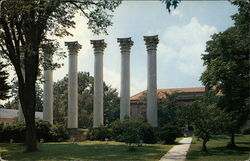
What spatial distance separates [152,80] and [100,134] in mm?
9669

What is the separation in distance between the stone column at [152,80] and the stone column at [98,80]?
6.71 meters

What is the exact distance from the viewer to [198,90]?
103 m

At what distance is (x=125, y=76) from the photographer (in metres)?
47.4

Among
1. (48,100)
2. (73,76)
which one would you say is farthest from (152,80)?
(48,100)

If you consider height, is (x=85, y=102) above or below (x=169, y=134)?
above

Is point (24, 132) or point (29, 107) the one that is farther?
point (24, 132)

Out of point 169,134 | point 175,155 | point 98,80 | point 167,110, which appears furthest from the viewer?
point 167,110

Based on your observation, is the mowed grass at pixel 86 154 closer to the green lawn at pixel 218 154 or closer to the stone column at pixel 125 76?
the green lawn at pixel 218 154

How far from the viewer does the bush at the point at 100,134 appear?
4244 centimetres

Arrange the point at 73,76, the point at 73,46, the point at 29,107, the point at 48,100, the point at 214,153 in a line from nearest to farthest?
the point at 214,153 < the point at 29,107 < the point at 48,100 < the point at 73,46 < the point at 73,76

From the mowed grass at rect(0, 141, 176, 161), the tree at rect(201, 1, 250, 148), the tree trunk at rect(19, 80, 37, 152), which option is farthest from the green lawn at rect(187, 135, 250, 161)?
the tree trunk at rect(19, 80, 37, 152)

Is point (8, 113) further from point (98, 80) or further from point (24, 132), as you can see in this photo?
point (24, 132)

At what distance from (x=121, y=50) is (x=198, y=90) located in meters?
59.7

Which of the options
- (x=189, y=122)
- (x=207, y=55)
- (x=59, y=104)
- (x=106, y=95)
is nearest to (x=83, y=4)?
(x=189, y=122)
